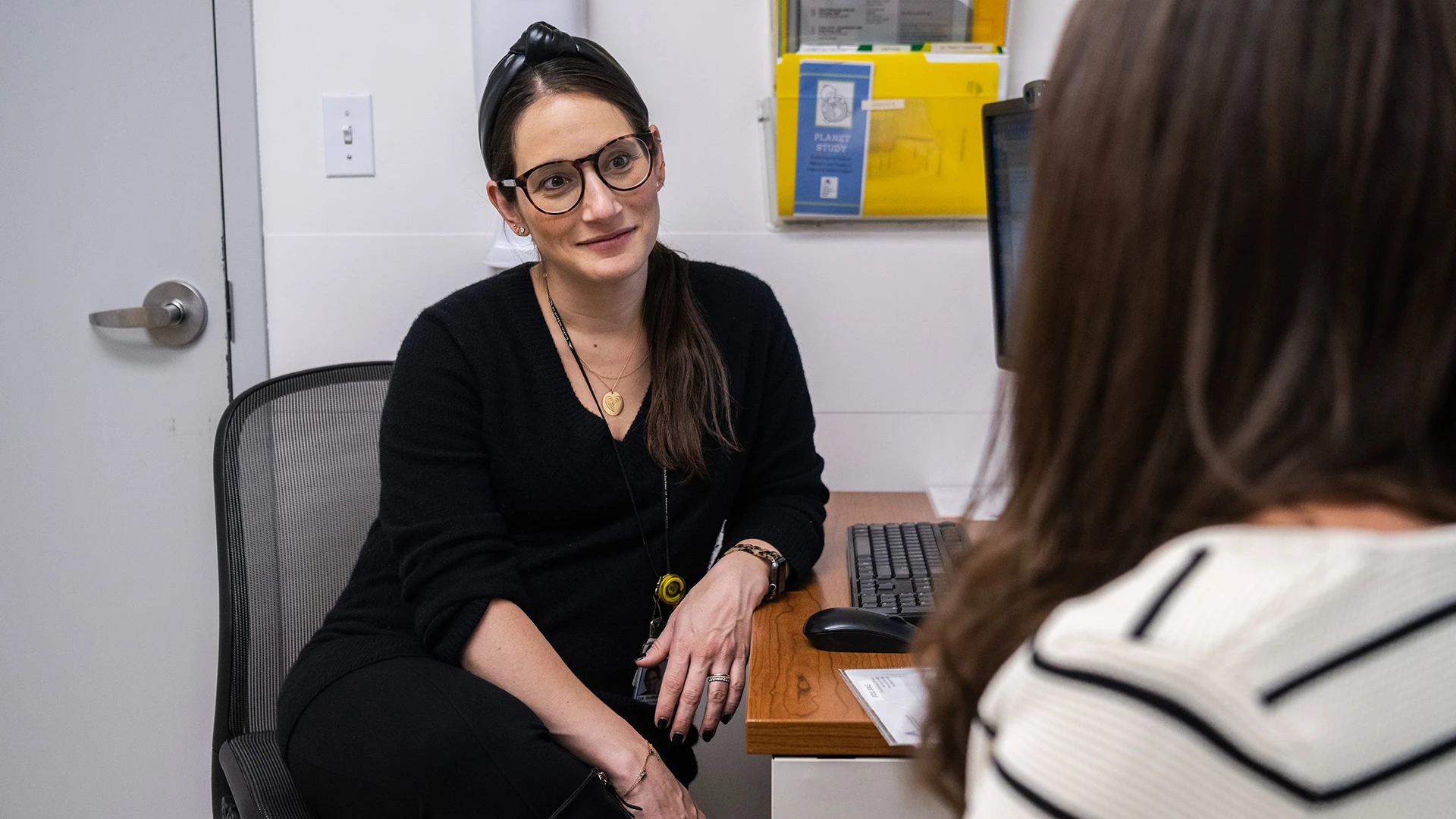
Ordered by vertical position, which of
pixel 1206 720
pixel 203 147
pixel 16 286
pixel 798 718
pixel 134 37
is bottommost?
pixel 798 718

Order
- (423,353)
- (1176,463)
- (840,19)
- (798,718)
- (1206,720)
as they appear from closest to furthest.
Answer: (1206,720) → (1176,463) → (798,718) → (423,353) → (840,19)

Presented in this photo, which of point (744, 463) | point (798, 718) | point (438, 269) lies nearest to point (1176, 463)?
point (798, 718)

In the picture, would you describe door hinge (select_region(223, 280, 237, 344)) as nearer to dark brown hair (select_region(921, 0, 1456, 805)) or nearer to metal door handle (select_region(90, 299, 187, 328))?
metal door handle (select_region(90, 299, 187, 328))

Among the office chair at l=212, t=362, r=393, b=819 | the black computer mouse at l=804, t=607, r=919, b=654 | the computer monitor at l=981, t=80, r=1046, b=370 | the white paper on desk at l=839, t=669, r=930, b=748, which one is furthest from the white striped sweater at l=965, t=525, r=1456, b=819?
the office chair at l=212, t=362, r=393, b=819

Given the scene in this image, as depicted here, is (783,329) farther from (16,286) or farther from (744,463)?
(16,286)

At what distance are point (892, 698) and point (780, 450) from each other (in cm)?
58

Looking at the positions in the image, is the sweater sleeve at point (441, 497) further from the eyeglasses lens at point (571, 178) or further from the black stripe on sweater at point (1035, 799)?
the black stripe on sweater at point (1035, 799)

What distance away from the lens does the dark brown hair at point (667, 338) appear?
1.35 metres

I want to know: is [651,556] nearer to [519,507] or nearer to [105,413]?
[519,507]

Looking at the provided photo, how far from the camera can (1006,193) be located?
1352 millimetres

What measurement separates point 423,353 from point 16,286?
3.18 ft

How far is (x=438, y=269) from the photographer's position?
1781mm

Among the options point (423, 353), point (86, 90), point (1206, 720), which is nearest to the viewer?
point (1206, 720)

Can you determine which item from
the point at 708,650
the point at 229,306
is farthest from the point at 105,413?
the point at 708,650
